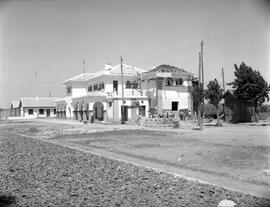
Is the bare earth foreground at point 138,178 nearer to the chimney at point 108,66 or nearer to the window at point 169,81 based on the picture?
the window at point 169,81

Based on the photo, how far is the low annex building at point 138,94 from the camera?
144 feet

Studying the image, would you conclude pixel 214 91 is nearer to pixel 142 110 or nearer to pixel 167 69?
pixel 142 110

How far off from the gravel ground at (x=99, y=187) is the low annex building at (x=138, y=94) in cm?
3066

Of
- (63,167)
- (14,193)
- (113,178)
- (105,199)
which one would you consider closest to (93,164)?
(63,167)

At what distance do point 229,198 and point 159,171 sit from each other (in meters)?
3.34

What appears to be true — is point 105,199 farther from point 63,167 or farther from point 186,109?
point 186,109

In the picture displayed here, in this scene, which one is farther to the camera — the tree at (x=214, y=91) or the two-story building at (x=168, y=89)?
the two-story building at (x=168, y=89)

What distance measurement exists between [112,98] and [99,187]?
34441mm

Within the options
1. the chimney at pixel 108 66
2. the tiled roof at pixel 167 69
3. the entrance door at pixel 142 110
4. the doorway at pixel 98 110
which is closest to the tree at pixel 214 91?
the entrance door at pixel 142 110

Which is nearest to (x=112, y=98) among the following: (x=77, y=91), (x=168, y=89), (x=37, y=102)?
(x=168, y=89)

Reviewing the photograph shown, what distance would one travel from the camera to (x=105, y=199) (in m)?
7.48

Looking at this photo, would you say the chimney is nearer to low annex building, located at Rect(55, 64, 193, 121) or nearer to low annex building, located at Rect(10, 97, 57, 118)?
low annex building, located at Rect(55, 64, 193, 121)

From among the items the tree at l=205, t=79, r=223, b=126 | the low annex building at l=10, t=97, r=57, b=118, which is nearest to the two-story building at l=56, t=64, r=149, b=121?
the tree at l=205, t=79, r=223, b=126

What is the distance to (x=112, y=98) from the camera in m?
42.9
